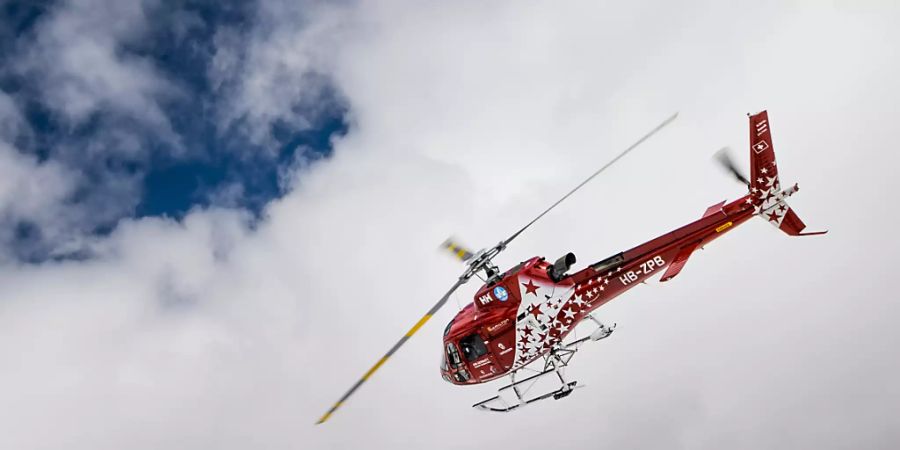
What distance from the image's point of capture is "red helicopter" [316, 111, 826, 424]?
24.2 metres

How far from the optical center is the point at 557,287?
86.4 feet

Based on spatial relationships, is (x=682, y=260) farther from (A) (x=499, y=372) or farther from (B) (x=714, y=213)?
(A) (x=499, y=372)

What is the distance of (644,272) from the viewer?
25.5 meters

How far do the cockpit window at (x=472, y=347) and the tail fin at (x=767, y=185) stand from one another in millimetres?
12170

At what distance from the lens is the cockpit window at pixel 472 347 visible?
27.5 meters

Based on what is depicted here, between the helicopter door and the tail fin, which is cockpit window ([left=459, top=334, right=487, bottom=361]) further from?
the tail fin

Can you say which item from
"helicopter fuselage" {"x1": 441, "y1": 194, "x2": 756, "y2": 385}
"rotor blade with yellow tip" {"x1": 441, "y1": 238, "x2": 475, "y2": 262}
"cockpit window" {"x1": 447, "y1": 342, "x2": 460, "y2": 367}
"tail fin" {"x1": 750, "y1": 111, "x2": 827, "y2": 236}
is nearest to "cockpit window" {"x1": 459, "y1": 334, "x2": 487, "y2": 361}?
"helicopter fuselage" {"x1": 441, "y1": 194, "x2": 756, "y2": 385}

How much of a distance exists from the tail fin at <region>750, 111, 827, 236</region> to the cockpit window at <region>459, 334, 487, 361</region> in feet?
39.9

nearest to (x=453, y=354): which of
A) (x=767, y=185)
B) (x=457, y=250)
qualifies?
(x=457, y=250)

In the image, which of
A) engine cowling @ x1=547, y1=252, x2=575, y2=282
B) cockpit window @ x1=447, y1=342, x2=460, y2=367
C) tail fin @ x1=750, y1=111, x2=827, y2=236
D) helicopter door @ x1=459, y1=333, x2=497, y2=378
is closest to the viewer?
tail fin @ x1=750, y1=111, x2=827, y2=236

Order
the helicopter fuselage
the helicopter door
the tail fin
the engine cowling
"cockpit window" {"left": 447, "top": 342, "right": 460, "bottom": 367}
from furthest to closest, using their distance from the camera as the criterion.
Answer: "cockpit window" {"left": 447, "top": 342, "right": 460, "bottom": 367} → the helicopter door → the engine cowling → the helicopter fuselage → the tail fin

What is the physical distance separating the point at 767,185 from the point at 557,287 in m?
8.77

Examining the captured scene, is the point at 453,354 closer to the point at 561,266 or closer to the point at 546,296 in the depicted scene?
the point at 546,296

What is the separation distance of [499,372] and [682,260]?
351 inches
